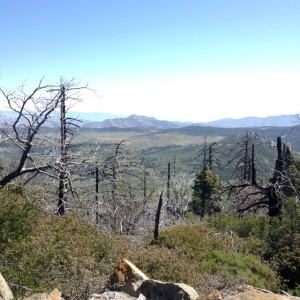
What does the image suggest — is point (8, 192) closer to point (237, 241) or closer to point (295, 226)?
point (237, 241)

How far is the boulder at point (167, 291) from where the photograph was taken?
8.87 meters

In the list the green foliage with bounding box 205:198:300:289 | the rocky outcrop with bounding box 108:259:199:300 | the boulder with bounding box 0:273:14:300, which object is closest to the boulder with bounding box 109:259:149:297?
the rocky outcrop with bounding box 108:259:199:300

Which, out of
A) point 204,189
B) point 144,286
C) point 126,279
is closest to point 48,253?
point 126,279

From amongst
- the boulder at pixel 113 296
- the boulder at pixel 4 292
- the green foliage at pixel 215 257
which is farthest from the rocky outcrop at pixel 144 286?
the green foliage at pixel 215 257

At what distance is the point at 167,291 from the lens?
364 inches

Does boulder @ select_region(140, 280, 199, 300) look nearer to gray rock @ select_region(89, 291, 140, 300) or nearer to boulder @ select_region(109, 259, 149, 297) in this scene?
boulder @ select_region(109, 259, 149, 297)

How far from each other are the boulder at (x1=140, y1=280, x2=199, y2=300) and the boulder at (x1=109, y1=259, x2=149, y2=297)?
20 centimetres

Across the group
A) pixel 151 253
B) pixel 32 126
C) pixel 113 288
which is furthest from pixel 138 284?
pixel 32 126

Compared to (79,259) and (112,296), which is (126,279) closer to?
(112,296)

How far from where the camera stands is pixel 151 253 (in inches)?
516

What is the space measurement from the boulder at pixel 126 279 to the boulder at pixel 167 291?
0.67 ft

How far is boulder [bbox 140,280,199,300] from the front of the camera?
887 centimetres

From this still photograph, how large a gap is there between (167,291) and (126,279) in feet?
4.24

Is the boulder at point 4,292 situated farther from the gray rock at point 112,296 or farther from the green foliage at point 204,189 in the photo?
the green foliage at point 204,189
